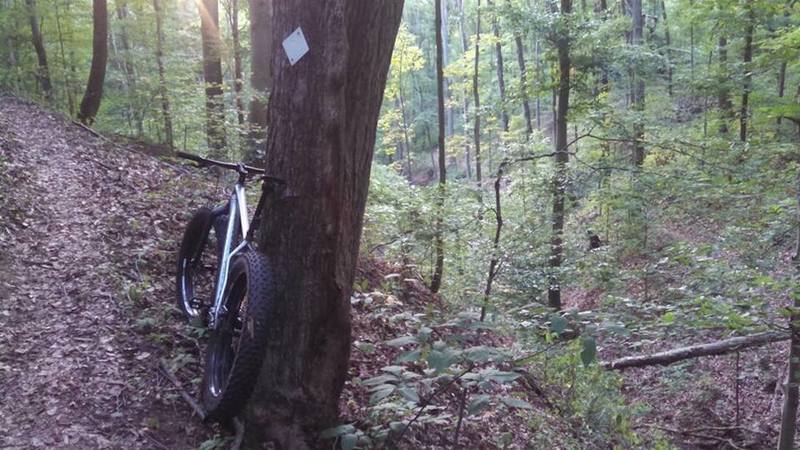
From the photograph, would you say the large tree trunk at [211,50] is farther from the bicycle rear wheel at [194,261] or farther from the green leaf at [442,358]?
the green leaf at [442,358]

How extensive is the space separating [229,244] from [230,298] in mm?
461

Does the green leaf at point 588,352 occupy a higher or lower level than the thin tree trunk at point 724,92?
lower

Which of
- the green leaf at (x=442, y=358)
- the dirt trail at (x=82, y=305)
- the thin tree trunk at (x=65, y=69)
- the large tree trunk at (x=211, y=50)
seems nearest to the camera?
the green leaf at (x=442, y=358)

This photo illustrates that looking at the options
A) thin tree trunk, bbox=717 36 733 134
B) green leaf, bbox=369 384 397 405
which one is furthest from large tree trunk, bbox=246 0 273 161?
thin tree trunk, bbox=717 36 733 134

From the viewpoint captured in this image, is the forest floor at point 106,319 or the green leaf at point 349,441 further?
the forest floor at point 106,319

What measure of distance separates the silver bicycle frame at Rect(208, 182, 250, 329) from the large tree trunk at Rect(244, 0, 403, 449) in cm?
44

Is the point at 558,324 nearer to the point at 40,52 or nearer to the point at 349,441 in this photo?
the point at 349,441

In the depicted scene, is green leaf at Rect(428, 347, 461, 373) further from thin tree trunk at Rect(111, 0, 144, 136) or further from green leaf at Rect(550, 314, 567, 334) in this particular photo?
thin tree trunk at Rect(111, 0, 144, 136)

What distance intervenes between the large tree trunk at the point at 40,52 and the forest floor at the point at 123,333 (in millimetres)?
6793

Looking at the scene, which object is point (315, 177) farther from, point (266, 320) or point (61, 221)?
point (61, 221)

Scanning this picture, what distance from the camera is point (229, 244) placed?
375cm

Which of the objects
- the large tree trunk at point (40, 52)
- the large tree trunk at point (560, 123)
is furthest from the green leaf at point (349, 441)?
the large tree trunk at point (40, 52)

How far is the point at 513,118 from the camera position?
1148 inches

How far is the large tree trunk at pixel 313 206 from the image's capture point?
3012mm
